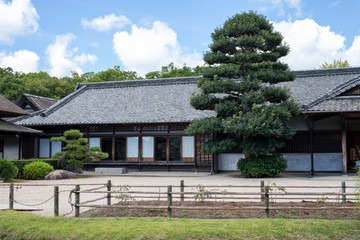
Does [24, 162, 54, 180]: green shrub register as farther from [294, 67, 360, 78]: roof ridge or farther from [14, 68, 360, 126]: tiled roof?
[294, 67, 360, 78]: roof ridge

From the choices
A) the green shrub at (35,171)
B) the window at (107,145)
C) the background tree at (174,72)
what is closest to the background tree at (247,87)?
the window at (107,145)

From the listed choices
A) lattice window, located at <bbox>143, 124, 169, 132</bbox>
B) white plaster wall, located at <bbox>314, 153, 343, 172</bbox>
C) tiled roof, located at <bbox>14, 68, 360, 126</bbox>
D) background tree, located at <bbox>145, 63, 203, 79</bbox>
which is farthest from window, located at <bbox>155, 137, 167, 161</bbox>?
background tree, located at <bbox>145, 63, 203, 79</bbox>

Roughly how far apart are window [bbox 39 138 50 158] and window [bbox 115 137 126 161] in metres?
4.56

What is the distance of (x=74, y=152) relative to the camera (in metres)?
19.5

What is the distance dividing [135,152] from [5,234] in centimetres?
1446

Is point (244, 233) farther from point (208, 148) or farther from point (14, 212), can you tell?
point (208, 148)

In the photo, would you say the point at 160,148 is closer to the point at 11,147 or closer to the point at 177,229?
→ the point at 11,147

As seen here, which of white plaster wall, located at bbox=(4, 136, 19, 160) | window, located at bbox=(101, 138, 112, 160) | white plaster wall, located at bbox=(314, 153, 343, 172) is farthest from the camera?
window, located at bbox=(101, 138, 112, 160)

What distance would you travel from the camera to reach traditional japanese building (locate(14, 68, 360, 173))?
19016 millimetres

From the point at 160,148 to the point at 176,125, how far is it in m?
1.65

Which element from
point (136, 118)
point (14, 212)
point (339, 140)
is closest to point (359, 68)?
point (339, 140)

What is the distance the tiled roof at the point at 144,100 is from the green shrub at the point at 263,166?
15.3 feet

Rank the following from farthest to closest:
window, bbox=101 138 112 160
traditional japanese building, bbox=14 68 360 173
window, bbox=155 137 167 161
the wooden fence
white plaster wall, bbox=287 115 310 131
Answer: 1. window, bbox=101 138 112 160
2. window, bbox=155 137 167 161
3. white plaster wall, bbox=287 115 310 131
4. traditional japanese building, bbox=14 68 360 173
5. the wooden fence

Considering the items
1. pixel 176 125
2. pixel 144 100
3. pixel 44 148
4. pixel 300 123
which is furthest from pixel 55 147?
pixel 300 123
